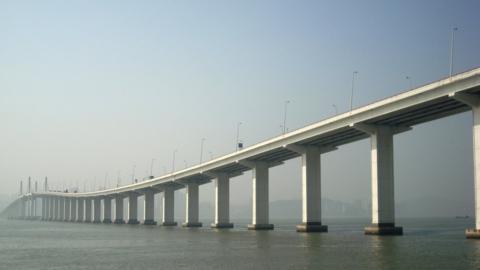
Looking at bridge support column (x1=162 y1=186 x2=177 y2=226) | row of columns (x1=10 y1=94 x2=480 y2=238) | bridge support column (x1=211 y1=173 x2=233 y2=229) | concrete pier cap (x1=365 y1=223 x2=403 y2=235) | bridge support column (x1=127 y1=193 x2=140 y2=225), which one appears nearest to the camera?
row of columns (x1=10 y1=94 x2=480 y2=238)

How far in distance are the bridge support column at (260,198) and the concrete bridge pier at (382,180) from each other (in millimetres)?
30148

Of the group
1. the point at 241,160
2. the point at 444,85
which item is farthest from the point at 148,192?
the point at 444,85

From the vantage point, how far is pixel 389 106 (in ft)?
221

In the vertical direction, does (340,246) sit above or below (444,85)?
below

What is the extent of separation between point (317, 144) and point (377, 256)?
42.4 metres

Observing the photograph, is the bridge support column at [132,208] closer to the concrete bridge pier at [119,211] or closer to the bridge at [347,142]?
the concrete bridge pier at [119,211]

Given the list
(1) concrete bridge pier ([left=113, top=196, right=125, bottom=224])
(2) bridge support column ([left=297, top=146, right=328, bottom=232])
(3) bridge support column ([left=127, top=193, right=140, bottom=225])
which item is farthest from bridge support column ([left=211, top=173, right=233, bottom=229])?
(1) concrete bridge pier ([left=113, top=196, right=125, bottom=224])

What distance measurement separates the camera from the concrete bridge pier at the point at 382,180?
71.2 metres

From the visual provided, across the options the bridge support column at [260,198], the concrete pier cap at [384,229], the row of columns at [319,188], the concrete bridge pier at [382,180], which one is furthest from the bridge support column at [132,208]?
the concrete bridge pier at [382,180]

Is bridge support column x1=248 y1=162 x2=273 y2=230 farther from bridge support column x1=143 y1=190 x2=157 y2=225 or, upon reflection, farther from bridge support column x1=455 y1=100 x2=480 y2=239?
bridge support column x1=143 y1=190 x2=157 y2=225

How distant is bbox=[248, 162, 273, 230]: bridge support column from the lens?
101188 millimetres

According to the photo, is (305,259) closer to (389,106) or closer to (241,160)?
(389,106)

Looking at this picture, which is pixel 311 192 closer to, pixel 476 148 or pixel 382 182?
pixel 382 182

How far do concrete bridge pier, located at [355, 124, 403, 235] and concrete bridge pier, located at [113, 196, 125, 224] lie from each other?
12125cm
